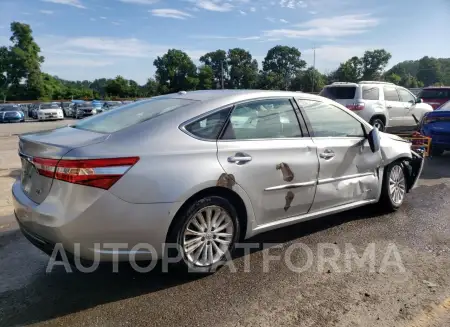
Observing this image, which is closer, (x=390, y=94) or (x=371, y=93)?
(x=371, y=93)

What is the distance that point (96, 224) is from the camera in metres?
2.85

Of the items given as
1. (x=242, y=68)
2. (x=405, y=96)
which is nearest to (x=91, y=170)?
(x=405, y=96)

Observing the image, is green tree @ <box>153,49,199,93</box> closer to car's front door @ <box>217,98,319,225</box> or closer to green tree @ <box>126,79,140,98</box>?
green tree @ <box>126,79,140,98</box>

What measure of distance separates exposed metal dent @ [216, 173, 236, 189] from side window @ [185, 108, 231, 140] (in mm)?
338

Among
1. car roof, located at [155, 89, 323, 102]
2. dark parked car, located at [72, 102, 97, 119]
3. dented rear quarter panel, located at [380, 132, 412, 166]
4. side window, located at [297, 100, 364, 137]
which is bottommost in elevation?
dark parked car, located at [72, 102, 97, 119]

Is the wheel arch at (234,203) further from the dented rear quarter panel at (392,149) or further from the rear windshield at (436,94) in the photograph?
the rear windshield at (436,94)

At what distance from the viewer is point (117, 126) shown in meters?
3.38

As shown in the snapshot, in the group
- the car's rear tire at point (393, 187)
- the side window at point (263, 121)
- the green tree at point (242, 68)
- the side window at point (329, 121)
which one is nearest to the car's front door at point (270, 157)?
the side window at point (263, 121)

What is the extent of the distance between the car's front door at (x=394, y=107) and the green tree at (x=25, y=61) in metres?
70.3

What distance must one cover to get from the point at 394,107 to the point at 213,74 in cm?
8162

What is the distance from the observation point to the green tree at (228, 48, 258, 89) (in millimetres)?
79688

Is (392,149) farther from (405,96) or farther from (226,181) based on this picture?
(405,96)

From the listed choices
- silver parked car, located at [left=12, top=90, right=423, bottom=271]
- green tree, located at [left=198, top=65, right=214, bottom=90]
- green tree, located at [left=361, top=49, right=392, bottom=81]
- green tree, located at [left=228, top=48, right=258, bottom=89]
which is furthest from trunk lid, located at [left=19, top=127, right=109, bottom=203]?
→ green tree, located at [left=361, top=49, right=392, bottom=81]

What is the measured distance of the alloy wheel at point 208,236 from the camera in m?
3.26
